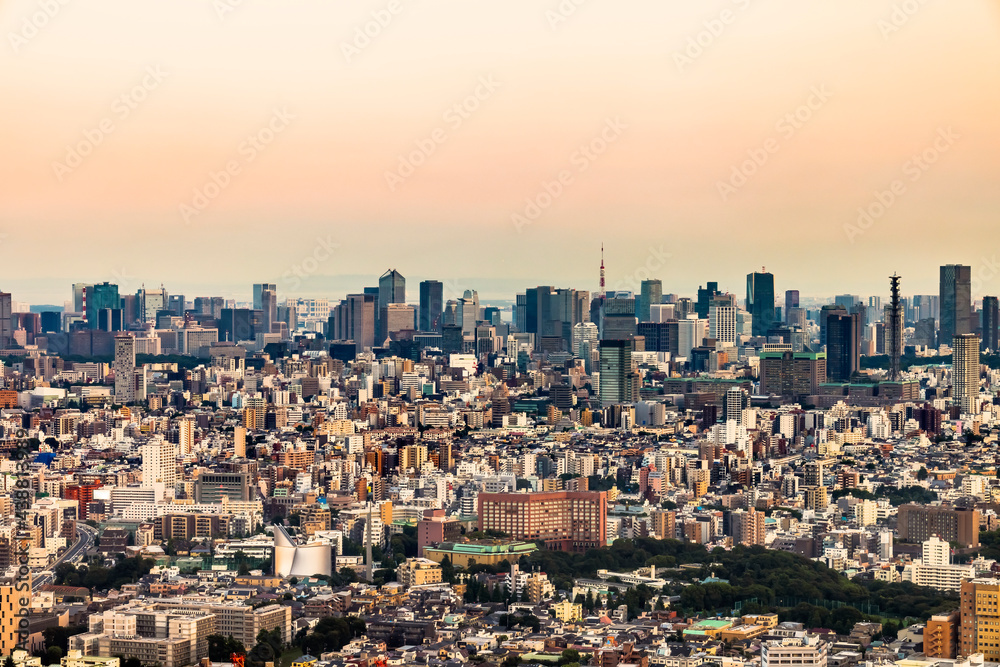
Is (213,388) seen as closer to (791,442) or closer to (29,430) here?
(29,430)

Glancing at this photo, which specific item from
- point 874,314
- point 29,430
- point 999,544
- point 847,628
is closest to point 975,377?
point 874,314

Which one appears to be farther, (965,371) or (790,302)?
(790,302)

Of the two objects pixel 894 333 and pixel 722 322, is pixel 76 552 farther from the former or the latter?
pixel 722 322

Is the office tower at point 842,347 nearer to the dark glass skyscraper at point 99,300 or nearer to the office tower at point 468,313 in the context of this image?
the office tower at point 468,313

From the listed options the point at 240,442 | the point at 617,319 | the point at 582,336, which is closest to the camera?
the point at 240,442

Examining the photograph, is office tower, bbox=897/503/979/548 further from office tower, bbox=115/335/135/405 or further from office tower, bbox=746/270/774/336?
office tower, bbox=746/270/774/336

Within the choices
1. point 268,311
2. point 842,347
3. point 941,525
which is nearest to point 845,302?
point 842,347

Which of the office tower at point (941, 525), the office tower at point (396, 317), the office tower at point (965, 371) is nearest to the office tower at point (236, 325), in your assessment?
the office tower at point (396, 317)
